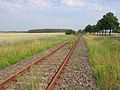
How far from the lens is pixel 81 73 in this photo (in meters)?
12.0

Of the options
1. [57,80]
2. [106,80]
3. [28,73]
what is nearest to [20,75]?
[28,73]

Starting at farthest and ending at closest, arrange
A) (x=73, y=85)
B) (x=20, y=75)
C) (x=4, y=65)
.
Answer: (x=4, y=65) → (x=20, y=75) → (x=73, y=85)

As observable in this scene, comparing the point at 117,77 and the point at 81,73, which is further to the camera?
the point at 81,73

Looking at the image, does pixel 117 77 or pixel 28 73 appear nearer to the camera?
pixel 117 77

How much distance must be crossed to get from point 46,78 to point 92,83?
1.74 metres

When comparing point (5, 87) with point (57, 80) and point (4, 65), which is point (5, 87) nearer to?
point (57, 80)

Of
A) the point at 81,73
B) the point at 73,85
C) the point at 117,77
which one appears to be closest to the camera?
the point at 73,85

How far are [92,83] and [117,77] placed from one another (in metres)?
0.92

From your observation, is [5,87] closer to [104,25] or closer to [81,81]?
[81,81]

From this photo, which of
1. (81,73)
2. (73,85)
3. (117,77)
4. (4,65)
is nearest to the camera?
(73,85)

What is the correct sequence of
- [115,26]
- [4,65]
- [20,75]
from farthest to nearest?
[115,26] < [4,65] < [20,75]

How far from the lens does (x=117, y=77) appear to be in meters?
9.88

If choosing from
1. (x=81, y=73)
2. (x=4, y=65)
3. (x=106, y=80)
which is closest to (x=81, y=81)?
(x=106, y=80)

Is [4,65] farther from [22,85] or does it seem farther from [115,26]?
[115,26]
